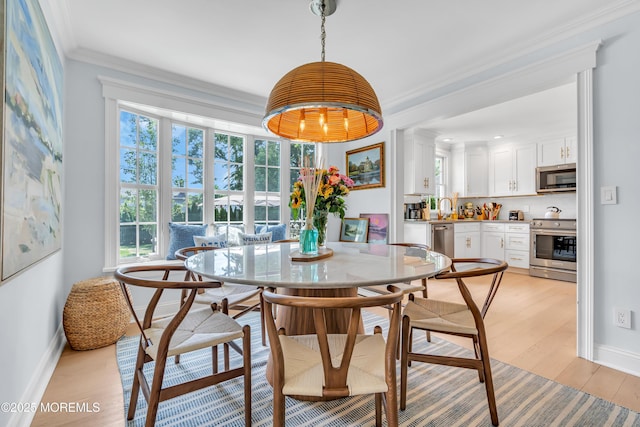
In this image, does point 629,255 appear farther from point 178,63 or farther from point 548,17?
point 178,63

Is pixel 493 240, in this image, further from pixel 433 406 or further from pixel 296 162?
pixel 433 406

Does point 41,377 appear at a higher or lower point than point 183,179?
lower

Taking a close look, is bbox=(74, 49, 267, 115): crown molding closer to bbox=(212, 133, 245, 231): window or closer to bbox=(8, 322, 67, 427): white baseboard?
bbox=(212, 133, 245, 231): window

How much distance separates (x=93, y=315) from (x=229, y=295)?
3.51ft

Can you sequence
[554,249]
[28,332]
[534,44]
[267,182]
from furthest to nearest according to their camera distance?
[554,249]
[267,182]
[534,44]
[28,332]

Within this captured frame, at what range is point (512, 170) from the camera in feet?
17.8

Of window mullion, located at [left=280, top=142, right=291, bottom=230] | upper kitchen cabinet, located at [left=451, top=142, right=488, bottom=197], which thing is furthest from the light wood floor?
upper kitchen cabinet, located at [left=451, top=142, right=488, bottom=197]

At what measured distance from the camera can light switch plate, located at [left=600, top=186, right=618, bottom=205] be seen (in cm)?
202

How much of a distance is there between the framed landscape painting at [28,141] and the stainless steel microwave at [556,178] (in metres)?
6.10

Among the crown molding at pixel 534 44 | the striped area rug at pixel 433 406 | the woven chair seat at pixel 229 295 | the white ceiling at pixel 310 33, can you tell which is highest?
the white ceiling at pixel 310 33

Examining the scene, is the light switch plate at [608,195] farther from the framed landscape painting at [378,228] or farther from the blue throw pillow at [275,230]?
the blue throw pillow at [275,230]

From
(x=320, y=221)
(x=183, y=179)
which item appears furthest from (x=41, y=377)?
(x=183, y=179)

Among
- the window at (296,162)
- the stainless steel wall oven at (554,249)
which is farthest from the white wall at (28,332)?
the stainless steel wall oven at (554,249)

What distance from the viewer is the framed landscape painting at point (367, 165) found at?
3.76 metres
